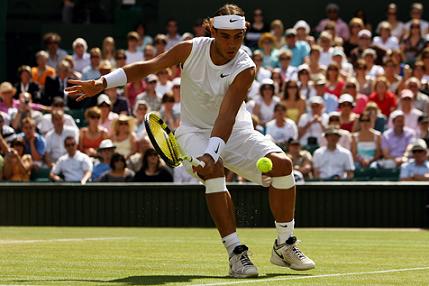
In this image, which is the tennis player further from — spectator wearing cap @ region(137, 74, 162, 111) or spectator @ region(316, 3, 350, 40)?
spectator @ region(316, 3, 350, 40)

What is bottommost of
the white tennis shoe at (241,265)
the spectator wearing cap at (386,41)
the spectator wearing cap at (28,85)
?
the white tennis shoe at (241,265)

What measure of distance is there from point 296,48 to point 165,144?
1291 centimetres

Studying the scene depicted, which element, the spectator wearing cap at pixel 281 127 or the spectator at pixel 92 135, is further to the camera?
the spectator at pixel 92 135

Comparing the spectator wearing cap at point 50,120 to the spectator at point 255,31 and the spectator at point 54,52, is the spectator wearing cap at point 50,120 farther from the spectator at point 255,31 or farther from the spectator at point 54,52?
the spectator at point 255,31

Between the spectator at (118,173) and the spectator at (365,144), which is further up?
the spectator at (365,144)

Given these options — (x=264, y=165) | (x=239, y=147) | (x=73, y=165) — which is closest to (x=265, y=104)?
(x=73, y=165)

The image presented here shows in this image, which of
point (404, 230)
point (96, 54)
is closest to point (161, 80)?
point (96, 54)

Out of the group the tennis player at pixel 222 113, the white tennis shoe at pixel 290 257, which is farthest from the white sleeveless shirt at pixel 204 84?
the white tennis shoe at pixel 290 257

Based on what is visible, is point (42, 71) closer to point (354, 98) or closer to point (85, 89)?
point (354, 98)

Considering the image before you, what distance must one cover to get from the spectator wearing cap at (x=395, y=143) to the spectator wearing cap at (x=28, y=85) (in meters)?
6.06

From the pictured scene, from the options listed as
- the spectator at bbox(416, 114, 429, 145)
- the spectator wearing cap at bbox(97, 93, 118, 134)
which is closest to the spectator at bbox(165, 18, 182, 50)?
the spectator wearing cap at bbox(97, 93, 118, 134)

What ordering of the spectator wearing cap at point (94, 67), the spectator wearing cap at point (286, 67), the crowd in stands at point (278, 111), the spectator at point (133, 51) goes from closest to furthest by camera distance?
the crowd in stands at point (278, 111) < the spectator wearing cap at point (286, 67) < the spectator wearing cap at point (94, 67) < the spectator at point (133, 51)

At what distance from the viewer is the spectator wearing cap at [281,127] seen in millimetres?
18203

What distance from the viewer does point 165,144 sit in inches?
338
